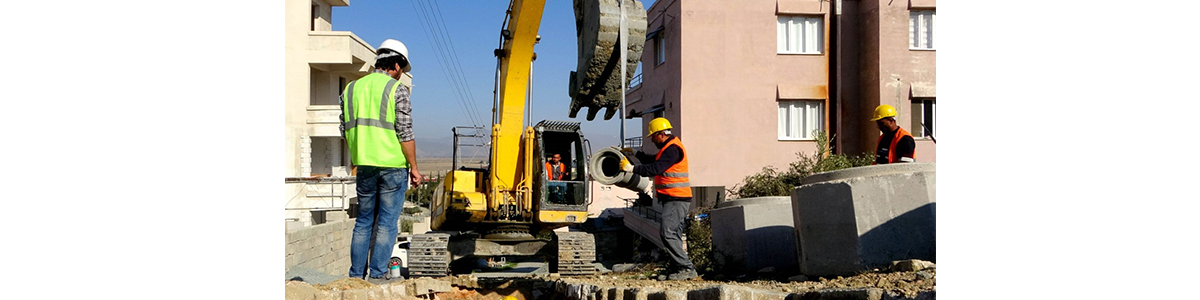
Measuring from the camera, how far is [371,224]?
522 cm

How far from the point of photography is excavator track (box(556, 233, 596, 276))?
9.98m

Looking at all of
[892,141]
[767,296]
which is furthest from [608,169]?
[767,296]

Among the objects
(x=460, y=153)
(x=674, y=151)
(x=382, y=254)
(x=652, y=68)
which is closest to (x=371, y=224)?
(x=382, y=254)

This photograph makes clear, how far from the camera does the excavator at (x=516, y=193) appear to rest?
9.49 m

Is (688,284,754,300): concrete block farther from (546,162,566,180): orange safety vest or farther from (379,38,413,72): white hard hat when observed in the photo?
(546,162,566,180): orange safety vest

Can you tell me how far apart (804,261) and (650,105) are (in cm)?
1596

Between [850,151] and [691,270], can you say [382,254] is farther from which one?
[850,151]

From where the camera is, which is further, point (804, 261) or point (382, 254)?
point (804, 261)

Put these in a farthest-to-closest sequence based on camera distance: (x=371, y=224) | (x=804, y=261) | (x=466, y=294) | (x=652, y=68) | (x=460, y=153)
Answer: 1. (x=652, y=68)
2. (x=460, y=153)
3. (x=466, y=294)
4. (x=804, y=261)
5. (x=371, y=224)

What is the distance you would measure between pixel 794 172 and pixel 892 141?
9.11 meters

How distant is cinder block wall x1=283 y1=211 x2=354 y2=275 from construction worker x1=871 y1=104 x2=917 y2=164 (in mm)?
6978

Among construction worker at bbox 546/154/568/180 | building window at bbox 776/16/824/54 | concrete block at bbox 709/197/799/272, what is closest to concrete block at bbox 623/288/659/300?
concrete block at bbox 709/197/799/272

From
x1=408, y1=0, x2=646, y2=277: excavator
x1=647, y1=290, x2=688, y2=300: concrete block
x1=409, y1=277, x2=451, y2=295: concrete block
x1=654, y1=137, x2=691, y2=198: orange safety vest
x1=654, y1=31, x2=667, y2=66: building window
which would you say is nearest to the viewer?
x1=647, y1=290, x2=688, y2=300: concrete block

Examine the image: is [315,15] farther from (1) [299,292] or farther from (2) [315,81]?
(1) [299,292]
